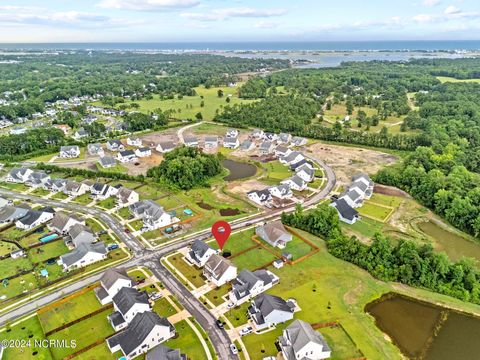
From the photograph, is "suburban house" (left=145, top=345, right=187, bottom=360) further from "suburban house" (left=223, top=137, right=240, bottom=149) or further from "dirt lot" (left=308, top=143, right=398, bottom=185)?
"suburban house" (left=223, top=137, right=240, bottom=149)

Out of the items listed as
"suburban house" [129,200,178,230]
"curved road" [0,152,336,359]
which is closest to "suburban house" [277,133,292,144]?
"curved road" [0,152,336,359]

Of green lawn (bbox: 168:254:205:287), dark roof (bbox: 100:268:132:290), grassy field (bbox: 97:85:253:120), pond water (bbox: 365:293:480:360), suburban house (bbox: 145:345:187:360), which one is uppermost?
grassy field (bbox: 97:85:253:120)

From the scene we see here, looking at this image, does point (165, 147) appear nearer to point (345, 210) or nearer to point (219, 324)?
point (345, 210)

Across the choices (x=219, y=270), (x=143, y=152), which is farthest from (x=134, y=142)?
(x=219, y=270)

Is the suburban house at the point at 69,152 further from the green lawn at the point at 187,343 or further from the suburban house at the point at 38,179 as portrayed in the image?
the green lawn at the point at 187,343

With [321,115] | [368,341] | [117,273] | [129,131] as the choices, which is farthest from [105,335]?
[321,115]

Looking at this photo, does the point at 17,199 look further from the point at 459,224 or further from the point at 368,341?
the point at 459,224
